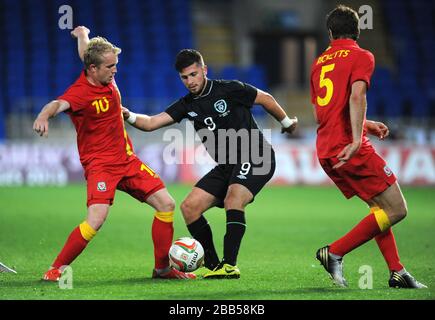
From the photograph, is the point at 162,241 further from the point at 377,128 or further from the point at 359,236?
the point at 377,128

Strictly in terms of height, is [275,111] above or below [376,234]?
above

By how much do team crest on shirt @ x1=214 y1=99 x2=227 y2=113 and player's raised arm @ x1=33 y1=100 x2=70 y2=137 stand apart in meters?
1.36

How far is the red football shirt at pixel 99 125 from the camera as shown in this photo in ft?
21.9

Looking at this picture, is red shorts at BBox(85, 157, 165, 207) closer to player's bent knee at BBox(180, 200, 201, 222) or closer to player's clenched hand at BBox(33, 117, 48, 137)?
player's bent knee at BBox(180, 200, 201, 222)

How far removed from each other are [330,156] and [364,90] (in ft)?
1.91

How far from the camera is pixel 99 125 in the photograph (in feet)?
22.3

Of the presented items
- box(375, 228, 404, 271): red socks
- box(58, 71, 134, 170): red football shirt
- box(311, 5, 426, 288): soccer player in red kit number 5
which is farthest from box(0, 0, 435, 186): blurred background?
box(375, 228, 404, 271): red socks

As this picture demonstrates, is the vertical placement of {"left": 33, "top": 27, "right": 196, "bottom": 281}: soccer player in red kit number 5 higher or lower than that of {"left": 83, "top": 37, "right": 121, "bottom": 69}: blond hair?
lower

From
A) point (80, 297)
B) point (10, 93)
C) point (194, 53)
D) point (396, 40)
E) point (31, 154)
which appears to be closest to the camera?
point (80, 297)

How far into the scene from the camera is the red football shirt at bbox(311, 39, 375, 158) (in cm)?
616

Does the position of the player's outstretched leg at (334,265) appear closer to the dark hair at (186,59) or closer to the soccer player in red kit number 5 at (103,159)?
the soccer player in red kit number 5 at (103,159)

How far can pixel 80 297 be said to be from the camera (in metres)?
5.66

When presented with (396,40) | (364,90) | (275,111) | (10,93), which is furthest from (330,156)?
(396,40)

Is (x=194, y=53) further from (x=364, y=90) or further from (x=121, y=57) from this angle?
(x=121, y=57)
